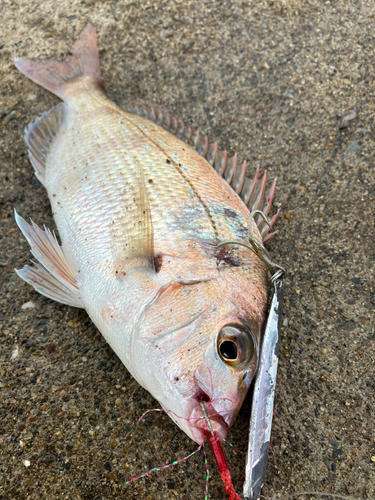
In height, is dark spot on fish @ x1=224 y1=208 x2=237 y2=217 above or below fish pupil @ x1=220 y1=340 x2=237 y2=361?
above

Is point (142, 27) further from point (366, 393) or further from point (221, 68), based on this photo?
point (366, 393)

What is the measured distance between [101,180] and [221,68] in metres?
1.36

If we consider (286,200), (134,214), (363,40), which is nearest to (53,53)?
(134,214)

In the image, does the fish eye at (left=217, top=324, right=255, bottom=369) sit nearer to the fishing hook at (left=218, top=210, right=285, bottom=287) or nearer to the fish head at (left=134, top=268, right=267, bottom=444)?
the fish head at (left=134, top=268, right=267, bottom=444)

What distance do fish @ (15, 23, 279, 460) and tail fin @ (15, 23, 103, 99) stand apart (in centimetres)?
9

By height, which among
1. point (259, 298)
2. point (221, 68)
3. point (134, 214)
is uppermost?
point (221, 68)

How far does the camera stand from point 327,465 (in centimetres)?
177

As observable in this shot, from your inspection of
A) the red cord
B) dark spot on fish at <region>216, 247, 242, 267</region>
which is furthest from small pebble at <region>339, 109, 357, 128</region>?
the red cord

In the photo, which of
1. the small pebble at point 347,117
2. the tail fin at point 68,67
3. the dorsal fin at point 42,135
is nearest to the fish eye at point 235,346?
the dorsal fin at point 42,135

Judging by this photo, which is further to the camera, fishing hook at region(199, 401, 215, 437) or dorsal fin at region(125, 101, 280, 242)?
dorsal fin at region(125, 101, 280, 242)

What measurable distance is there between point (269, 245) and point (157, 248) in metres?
0.77

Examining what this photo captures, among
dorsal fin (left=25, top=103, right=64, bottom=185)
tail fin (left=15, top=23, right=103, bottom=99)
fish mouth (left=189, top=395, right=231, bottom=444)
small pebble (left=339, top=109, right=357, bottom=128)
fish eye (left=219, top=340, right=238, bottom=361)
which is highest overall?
tail fin (left=15, top=23, right=103, bottom=99)

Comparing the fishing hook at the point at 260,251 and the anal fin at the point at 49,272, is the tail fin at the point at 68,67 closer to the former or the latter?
the anal fin at the point at 49,272

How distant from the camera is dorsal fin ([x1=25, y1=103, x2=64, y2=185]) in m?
2.37
